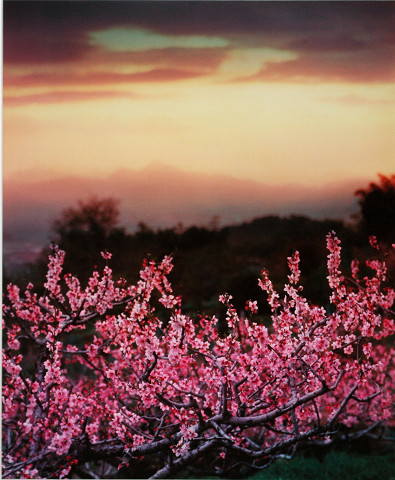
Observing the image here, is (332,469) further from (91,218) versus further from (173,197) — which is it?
(91,218)

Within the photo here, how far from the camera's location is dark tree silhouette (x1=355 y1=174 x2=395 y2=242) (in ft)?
10.9

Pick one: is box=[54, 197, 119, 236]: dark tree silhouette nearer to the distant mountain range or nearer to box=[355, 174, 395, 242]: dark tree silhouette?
the distant mountain range

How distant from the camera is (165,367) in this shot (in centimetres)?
329

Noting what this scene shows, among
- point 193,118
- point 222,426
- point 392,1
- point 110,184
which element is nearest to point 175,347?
point 222,426

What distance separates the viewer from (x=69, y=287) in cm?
349

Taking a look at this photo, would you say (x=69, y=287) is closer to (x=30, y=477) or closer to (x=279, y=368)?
(x=30, y=477)

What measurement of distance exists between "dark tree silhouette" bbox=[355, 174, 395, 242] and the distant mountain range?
0.20 ft

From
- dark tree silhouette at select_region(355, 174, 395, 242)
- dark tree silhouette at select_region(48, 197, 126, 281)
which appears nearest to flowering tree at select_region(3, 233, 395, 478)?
dark tree silhouette at select_region(48, 197, 126, 281)

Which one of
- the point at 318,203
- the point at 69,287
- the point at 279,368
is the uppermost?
the point at 318,203

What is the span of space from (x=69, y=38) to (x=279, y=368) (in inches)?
91.5

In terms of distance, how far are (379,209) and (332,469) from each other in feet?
5.70

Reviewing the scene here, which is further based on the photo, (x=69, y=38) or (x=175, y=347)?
(x=69, y=38)

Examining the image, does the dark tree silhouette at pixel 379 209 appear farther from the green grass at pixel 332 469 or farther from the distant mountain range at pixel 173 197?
the green grass at pixel 332 469

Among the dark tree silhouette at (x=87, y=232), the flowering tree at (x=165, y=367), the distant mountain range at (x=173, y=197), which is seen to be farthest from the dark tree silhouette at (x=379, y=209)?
the dark tree silhouette at (x=87, y=232)
